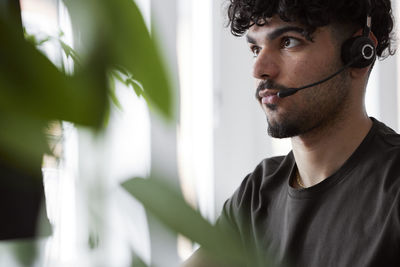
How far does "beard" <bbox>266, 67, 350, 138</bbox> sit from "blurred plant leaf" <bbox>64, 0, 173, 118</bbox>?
3.37 feet

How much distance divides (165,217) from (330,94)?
106cm

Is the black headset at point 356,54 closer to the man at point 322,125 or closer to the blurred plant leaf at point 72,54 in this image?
the man at point 322,125

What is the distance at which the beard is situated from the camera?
1146mm

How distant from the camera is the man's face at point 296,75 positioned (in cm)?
111

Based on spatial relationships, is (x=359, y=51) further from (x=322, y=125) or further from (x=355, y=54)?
(x=322, y=125)

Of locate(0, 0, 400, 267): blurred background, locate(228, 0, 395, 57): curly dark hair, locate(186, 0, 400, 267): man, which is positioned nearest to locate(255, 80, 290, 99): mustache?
locate(186, 0, 400, 267): man

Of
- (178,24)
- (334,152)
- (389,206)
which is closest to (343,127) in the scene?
(334,152)

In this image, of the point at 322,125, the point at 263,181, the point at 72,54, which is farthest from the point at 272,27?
the point at 72,54

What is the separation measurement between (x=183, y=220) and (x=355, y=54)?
1032mm

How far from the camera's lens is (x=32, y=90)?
4.8 inches

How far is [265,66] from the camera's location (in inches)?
43.1

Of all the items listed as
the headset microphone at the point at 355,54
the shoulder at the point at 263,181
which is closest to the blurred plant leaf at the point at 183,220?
the headset microphone at the point at 355,54

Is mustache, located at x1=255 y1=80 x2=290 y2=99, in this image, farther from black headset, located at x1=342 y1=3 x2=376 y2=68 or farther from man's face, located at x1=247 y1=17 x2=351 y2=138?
black headset, located at x1=342 y1=3 x2=376 y2=68

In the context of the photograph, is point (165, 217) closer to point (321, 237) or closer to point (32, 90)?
point (32, 90)
